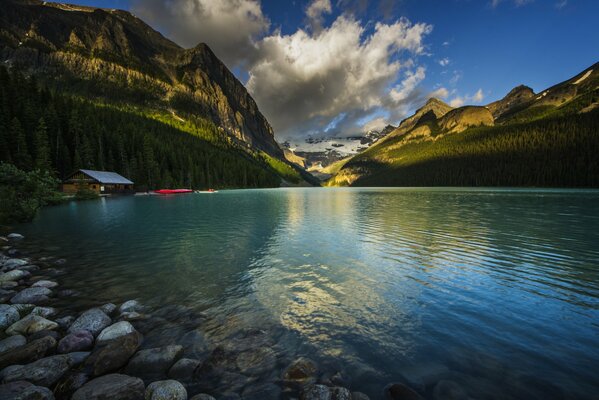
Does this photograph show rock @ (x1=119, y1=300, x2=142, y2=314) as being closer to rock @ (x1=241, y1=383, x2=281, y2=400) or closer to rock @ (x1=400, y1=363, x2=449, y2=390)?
rock @ (x1=241, y1=383, x2=281, y2=400)

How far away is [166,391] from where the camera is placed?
6.05 m

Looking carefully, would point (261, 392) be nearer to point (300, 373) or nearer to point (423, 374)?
point (300, 373)

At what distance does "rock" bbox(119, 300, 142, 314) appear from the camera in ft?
35.9

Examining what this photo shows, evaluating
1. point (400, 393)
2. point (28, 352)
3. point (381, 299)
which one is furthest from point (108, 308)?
point (381, 299)

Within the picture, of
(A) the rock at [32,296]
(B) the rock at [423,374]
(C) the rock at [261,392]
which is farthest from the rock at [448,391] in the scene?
(A) the rock at [32,296]

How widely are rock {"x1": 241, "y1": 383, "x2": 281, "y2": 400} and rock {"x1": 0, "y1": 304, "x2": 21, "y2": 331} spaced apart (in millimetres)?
8872

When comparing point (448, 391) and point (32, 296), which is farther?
point (32, 296)

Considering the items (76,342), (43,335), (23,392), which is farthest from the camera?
(43,335)

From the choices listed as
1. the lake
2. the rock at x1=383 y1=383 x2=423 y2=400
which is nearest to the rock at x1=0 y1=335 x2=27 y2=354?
the lake

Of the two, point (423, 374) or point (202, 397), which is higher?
point (202, 397)

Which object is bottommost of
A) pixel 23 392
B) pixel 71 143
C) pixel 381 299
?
pixel 381 299

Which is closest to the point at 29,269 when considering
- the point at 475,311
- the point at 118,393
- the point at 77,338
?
the point at 77,338

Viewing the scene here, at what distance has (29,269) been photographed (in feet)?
51.6

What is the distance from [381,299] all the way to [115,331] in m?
10.6
